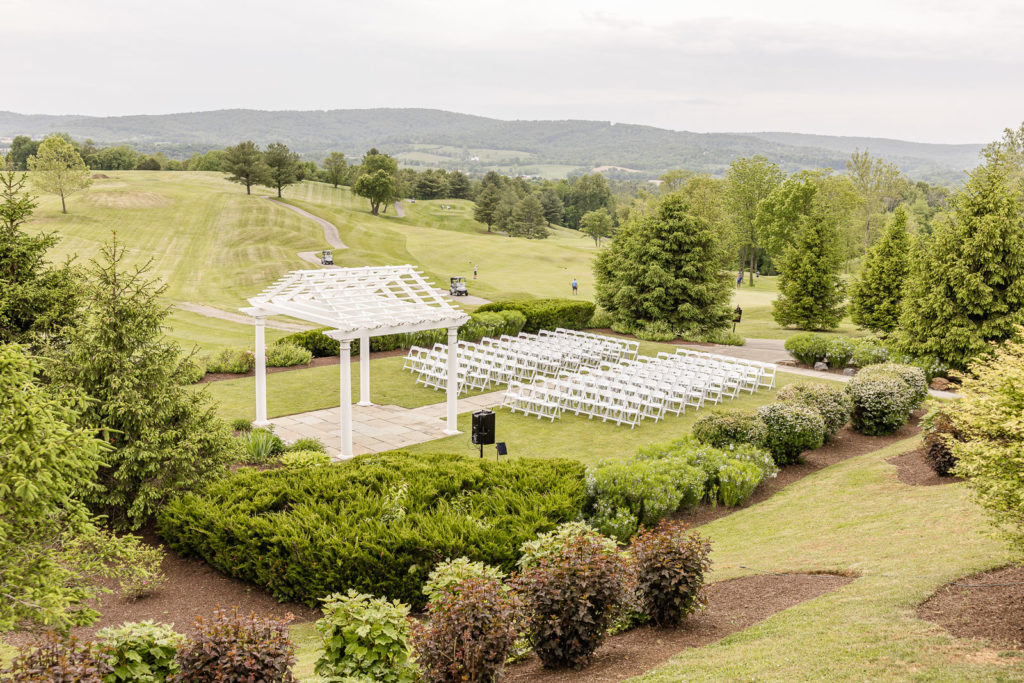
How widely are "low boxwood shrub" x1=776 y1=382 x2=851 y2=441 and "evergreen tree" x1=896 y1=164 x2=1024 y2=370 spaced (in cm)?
641

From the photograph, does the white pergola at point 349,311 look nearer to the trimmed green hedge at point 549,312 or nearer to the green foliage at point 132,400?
the green foliage at point 132,400

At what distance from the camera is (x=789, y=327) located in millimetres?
36094

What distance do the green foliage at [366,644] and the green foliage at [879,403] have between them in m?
13.0

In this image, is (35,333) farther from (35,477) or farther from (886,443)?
(886,443)

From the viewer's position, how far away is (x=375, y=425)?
17188mm

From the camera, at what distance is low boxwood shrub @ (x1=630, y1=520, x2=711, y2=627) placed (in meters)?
6.86

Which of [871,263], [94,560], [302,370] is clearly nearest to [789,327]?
[871,263]

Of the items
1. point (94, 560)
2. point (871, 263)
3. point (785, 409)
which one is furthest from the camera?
point (871, 263)

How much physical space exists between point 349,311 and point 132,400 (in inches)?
217

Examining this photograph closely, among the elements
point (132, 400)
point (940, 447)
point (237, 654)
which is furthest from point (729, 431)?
point (237, 654)

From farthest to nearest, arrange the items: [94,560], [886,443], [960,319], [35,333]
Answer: [960,319]
[886,443]
[35,333]
[94,560]

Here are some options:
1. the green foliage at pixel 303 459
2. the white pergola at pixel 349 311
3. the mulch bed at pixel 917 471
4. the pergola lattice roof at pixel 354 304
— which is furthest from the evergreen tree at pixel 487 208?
the mulch bed at pixel 917 471

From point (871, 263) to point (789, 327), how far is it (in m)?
6.04

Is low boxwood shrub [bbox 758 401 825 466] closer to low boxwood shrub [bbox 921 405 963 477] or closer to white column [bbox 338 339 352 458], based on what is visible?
low boxwood shrub [bbox 921 405 963 477]
